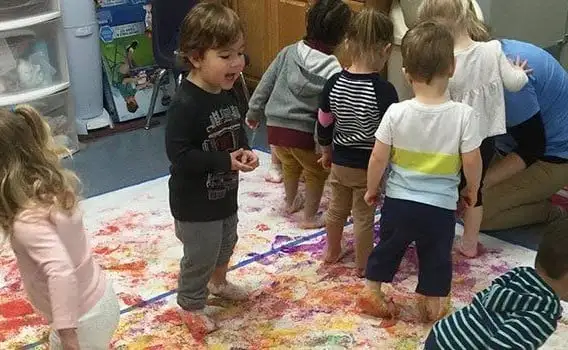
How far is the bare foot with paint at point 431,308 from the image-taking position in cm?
232

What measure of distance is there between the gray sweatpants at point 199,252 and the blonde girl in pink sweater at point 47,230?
44 cm

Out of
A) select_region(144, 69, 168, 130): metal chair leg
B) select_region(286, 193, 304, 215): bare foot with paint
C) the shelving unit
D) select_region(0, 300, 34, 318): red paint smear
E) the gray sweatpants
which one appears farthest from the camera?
select_region(144, 69, 168, 130): metal chair leg

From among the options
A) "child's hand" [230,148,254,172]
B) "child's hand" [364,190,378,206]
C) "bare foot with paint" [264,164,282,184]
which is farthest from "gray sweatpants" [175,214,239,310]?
"bare foot with paint" [264,164,282,184]

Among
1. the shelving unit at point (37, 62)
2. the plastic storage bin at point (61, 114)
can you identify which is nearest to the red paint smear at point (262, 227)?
the shelving unit at point (37, 62)

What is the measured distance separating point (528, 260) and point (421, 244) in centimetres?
62

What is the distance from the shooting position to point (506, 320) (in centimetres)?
163

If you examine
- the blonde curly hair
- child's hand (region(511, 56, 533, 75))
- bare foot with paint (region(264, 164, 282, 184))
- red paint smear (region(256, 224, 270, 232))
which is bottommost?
bare foot with paint (region(264, 164, 282, 184))

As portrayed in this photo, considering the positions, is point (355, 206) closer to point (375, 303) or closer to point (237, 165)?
point (375, 303)

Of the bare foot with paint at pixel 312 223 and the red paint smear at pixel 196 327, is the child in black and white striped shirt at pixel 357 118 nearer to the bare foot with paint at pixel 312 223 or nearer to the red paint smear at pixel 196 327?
the bare foot with paint at pixel 312 223

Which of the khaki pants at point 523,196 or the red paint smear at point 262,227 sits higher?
the khaki pants at point 523,196

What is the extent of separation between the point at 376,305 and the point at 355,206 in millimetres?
330

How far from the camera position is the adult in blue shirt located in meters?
2.73

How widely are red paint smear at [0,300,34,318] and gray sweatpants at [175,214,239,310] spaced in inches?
19.5

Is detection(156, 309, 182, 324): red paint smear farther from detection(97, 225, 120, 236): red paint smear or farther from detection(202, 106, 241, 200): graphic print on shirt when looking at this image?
detection(97, 225, 120, 236): red paint smear
